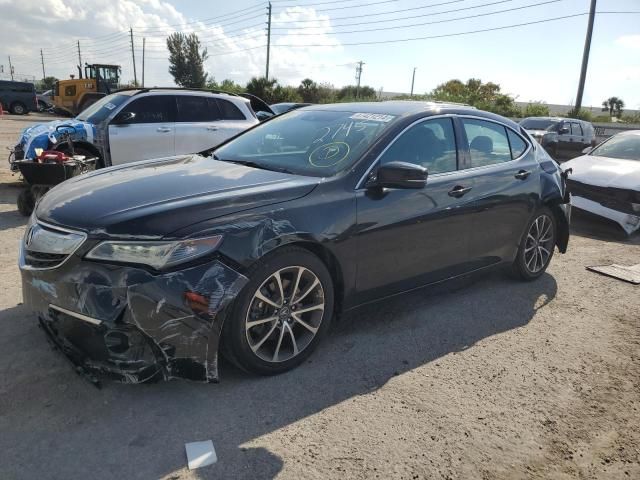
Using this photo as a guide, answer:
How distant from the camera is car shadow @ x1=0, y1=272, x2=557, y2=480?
7.95 feet

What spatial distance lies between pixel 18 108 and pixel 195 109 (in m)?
30.7

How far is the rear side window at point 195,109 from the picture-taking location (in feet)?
28.9

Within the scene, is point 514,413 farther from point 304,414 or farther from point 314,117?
point 314,117

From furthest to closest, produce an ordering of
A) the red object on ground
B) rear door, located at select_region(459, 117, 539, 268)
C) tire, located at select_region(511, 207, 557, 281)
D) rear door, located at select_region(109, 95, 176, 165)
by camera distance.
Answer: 1. rear door, located at select_region(109, 95, 176, 165)
2. the red object on ground
3. tire, located at select_region(511, 207, 557, 281)
4. rear door, located at select_region(459, 117, 539, 268)

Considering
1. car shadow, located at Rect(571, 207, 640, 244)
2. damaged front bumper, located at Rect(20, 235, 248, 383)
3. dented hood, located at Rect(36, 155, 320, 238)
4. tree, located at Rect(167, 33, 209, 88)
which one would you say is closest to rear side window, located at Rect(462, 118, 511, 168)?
dented hood, located at Rect(36, 155, 320, 238)

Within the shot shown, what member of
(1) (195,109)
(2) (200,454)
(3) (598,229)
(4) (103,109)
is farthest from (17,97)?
(2) (200,454)

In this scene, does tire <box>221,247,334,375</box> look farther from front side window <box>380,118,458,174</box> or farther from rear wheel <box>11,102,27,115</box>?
rear wheel <box>11,102,27,115</box>

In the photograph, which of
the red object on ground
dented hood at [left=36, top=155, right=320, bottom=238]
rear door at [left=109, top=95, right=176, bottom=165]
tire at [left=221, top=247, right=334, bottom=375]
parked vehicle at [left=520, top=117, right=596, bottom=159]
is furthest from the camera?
parked vehicle at [left=520, top=117, right=596, bottom=159]

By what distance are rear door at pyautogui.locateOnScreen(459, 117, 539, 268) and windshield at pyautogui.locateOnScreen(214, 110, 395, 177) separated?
952 millimetres

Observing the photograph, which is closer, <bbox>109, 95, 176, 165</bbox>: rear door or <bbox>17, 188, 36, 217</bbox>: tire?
<bbox>17, 188, 36, 217</bbox>: tire

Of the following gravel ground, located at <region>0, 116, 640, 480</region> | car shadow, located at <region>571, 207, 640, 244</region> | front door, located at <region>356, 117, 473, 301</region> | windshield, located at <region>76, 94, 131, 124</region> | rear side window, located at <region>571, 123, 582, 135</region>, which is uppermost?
windshield, located at <region>76, 94, 131, 124</region>

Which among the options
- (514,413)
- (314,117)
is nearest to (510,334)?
(514,413)

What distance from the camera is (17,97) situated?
33.1 meters

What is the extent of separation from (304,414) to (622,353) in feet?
8.31
